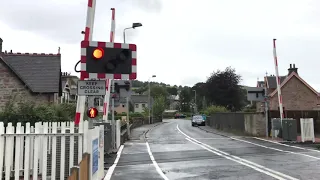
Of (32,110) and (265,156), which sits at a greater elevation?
(32,110)

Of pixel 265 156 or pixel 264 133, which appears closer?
pixel 265 156

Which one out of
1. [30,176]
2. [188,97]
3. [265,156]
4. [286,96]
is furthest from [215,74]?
[188,97]

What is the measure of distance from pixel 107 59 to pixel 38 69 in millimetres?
20919

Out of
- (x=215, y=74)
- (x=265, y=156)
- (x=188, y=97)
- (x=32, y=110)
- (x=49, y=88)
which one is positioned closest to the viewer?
(x=32, y=110)

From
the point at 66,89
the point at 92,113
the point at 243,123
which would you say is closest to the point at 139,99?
the point at 66,89

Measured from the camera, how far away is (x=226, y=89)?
184ft

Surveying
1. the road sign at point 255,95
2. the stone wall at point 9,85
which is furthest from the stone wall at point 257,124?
the stone wall at point 9,85

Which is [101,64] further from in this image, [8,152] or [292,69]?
[292,69]

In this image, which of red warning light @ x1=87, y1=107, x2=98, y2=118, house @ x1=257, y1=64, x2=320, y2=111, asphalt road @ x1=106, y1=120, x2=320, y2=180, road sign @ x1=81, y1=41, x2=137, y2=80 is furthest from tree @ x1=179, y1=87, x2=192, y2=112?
road sign @ x1=81, y1=41, x2=137, y2=80

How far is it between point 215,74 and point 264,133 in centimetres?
3086

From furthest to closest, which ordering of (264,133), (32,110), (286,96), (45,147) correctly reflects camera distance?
(286,96)
(264,133)
(32,110)
(45,147)

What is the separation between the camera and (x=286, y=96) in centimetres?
4762

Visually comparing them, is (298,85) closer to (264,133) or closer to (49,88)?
(264,133)

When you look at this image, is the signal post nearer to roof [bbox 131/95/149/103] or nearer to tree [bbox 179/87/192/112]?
roof [bbox 131/95/149/103]
